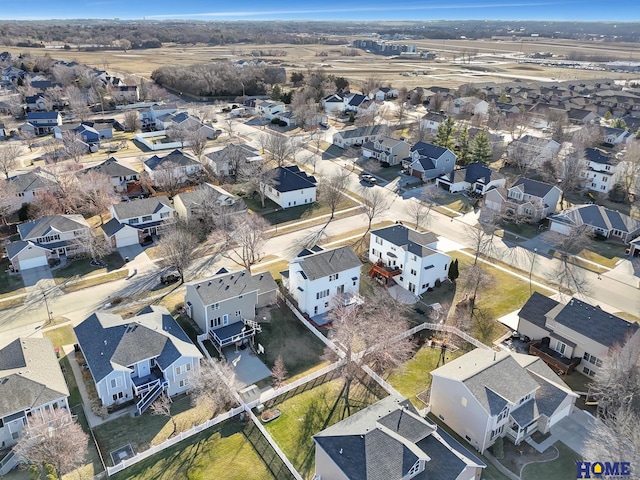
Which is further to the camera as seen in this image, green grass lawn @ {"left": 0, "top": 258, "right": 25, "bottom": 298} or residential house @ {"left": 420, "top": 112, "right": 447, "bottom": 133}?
residential house @ {"left": 420, "top": 112, "right": 447, "bottom": 133}

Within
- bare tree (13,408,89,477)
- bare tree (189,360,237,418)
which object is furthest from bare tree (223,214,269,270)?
bare tree (13,408,89,477)

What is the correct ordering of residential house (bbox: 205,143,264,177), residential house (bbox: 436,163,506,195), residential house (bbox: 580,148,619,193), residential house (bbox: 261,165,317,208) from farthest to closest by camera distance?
residential house (bbox: 205,143,264,177) → residential house (bbox: 580,148,619,193) → residential house (bbox: 436,163,506,195) → residential house (bbox: 261,165,317,208)

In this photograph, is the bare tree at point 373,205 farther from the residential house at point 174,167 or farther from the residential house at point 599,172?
the residential house at point 599,172

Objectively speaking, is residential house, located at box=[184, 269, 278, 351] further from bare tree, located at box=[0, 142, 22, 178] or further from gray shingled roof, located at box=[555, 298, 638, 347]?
bare tree, located at box=[0, 142, 22, 178]

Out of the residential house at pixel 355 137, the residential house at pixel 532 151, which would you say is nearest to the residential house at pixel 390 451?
the residential house at pixel 532 151

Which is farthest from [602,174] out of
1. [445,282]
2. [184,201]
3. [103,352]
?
[103,352]

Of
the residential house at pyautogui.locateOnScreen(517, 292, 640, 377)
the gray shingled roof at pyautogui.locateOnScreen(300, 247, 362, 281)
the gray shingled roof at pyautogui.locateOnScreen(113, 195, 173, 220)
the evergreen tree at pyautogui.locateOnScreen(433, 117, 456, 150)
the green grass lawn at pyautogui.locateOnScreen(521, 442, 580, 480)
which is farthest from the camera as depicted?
the evergreen tree at pyautogui.locateOnScreen(433, 117, 456, 150)
